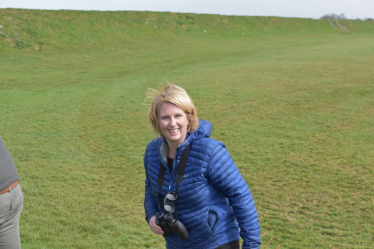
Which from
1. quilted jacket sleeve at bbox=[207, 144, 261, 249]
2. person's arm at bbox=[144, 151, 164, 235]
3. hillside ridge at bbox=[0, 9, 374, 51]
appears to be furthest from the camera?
hillside ridge at bbox=[0, 9, 374, 51]

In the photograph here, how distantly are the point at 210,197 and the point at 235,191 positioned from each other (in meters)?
0.17

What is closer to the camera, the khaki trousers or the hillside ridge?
the khaki trousers

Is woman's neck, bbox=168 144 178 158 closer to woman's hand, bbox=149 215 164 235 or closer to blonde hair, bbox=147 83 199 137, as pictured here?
blonde hair, bbox=147 83 199 137

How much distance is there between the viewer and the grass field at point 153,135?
17.2ft

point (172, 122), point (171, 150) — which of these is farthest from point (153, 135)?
point (172, 122)

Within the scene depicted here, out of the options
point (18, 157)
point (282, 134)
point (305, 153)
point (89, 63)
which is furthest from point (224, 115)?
point (89, 63)

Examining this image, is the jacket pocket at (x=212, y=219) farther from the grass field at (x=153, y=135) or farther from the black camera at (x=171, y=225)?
the grass field at (x=153, y=135)

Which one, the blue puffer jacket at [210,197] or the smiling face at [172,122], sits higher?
the smiling face at [172,122]

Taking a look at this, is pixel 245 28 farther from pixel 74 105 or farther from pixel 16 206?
pixel 16 206

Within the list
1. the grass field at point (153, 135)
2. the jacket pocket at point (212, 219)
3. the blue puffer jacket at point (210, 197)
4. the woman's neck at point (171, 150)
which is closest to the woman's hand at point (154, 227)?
the blue puffer jacket at point (210, 197)

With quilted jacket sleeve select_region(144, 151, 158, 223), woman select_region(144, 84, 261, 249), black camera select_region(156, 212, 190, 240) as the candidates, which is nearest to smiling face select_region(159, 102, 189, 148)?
woman select_region(144, 84, 261, 249)

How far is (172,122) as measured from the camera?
2.41m

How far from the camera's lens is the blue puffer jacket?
2.35m

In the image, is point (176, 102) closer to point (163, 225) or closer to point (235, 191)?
point (235, 191)
